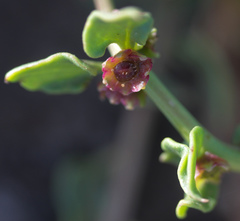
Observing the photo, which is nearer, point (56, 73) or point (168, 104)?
point (168, 104)

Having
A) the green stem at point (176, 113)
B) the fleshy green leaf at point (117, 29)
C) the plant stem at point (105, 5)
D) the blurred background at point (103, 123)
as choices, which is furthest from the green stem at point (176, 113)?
the blurred background at point (103, 123)

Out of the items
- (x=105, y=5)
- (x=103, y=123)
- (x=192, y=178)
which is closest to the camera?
(x=192, y=178)

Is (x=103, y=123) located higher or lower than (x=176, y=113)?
lower

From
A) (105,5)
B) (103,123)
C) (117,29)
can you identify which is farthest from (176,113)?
(103,123)

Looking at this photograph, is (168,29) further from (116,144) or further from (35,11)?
(35,11)

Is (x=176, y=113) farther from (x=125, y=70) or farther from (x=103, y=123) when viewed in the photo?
(x=103, y=123)

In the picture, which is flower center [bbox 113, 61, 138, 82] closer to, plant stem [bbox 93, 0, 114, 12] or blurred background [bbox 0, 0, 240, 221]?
plant stem [bbox 93, 0, 114, 12]
